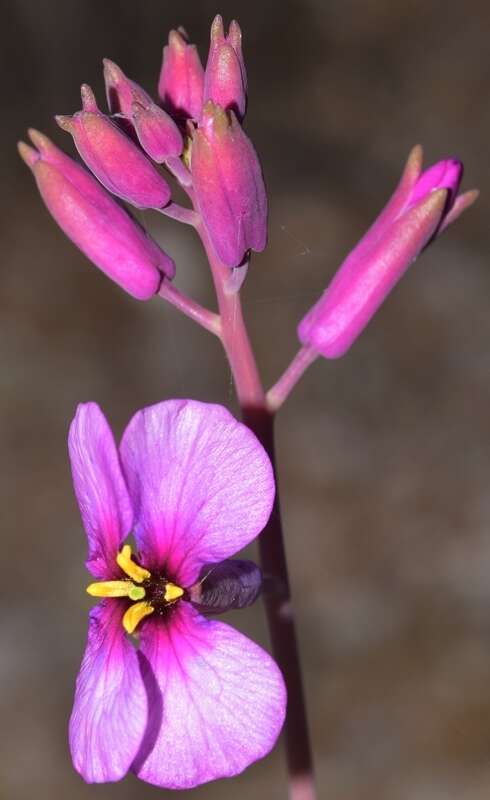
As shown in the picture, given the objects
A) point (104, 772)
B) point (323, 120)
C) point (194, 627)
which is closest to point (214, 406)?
point (194, 627)

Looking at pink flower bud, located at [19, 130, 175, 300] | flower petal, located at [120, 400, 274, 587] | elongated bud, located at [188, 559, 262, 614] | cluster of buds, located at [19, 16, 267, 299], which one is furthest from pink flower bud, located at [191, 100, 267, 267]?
elongated bud, located at [188, 559, 262, 614]

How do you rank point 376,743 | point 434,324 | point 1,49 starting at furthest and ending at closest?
point 1,49
point 434,324
point 376,743

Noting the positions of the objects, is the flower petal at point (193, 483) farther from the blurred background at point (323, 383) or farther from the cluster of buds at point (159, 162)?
the blurred background at point (323, 383)

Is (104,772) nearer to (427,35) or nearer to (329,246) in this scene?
(329,246)

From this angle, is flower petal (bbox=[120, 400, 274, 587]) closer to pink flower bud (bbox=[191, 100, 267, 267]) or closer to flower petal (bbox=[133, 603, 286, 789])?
flower petal (bbox=[133, 603, 286, 789])

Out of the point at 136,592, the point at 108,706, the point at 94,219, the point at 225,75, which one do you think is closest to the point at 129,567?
the point at 136,592

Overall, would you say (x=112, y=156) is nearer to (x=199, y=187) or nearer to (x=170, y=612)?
(x=199, y=187)
